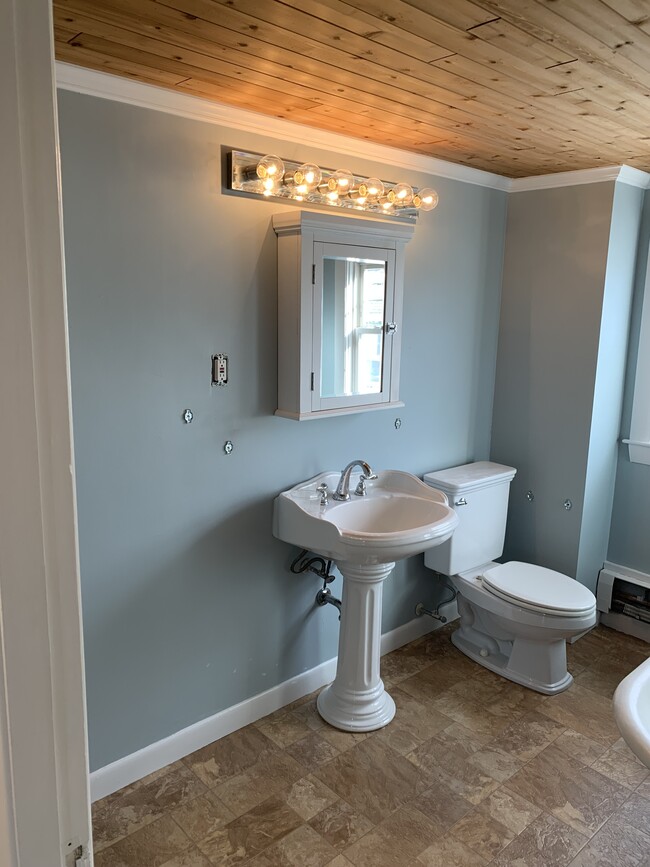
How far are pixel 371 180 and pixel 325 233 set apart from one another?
1.08 feet

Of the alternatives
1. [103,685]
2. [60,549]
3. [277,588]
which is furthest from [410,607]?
[60,549]

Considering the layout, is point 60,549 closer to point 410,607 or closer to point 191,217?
point 191,217

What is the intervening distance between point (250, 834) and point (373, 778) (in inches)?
18.4

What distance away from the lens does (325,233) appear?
7.51 feet

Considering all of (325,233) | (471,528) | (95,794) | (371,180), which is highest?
(371,180)

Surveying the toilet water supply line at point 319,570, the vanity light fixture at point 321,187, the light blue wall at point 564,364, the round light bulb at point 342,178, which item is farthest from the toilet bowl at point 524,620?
the round light bulb at point 342,178

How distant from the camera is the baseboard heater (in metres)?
3.26

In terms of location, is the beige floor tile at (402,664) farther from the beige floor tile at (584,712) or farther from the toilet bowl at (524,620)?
the beige floor tile at (584,712)

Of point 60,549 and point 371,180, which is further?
point 371,180

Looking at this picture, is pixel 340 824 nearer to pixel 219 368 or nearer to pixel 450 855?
pixel 450 855

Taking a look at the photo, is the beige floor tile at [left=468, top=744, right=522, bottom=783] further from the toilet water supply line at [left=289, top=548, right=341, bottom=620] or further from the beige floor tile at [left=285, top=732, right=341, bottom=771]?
the toilet water supply line at [left=289, top=548, right=341, bottom=620]

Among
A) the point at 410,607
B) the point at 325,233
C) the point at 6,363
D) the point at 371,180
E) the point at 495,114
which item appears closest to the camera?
the point at 6,363

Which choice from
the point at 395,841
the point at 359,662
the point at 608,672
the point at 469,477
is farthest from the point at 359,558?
the point at 608,672

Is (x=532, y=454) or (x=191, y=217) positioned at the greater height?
(x=191, y=217)
